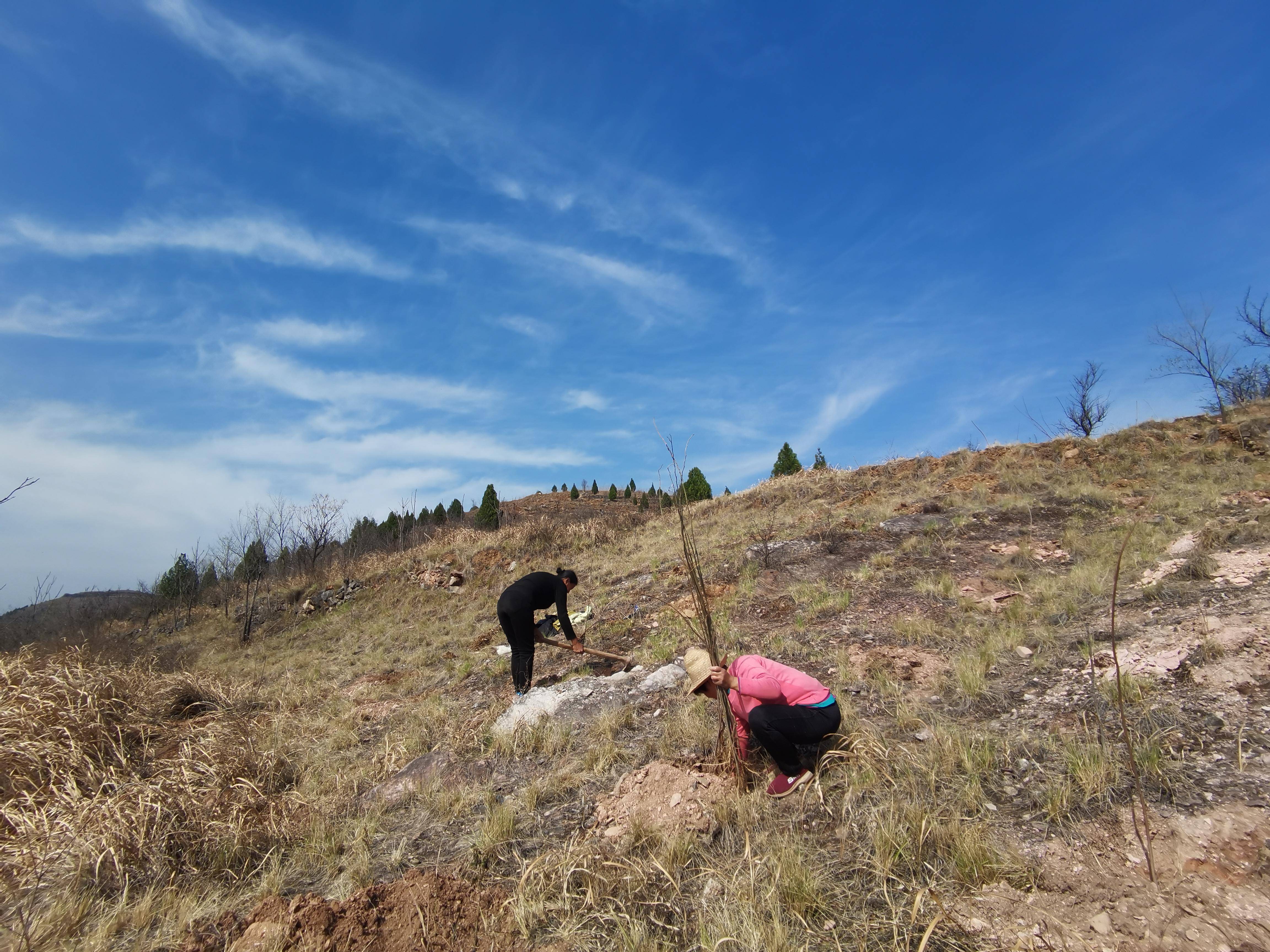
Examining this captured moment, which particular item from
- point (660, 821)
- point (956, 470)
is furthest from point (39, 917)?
point (956, 470)

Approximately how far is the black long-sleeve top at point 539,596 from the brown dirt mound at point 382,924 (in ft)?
12.9

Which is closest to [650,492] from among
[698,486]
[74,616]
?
[698,486]

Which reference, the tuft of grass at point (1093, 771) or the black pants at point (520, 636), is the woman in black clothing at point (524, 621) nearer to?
the black pants at point (520, 636)

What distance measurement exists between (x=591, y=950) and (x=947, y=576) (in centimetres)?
690

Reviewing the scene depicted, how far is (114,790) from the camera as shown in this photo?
453cm

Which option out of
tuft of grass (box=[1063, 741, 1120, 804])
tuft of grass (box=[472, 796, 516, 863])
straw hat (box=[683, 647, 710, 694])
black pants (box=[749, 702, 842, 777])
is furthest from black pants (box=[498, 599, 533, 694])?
tuft of grass (box=[1063, 741, 1120, 804])

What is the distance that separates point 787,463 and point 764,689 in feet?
90.7

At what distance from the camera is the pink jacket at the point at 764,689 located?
12.8 feet

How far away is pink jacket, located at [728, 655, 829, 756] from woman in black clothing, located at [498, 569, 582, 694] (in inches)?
125

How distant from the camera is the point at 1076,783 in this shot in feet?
10.7

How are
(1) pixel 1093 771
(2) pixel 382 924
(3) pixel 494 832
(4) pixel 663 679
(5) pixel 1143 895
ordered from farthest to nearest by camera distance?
(4) pixel 663 679 → (3) pixel 494 832 → (1) pixel 1093 771 → (2) pixel 382 924 → (5) pixel 1143 895

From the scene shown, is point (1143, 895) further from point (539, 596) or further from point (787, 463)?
point (787, 463)

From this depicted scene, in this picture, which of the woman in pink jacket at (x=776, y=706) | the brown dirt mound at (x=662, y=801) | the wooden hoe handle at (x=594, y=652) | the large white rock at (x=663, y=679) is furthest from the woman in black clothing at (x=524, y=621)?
the woman in pink jacket at (x=776, y=706)

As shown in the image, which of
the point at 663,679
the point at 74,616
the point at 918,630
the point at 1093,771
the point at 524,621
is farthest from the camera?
the point at 74,616
